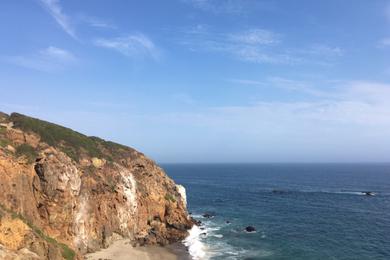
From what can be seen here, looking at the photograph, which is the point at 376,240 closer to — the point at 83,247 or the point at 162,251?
the point at 162,251

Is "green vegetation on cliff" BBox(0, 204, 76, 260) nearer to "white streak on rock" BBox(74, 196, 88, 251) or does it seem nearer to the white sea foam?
"white streak on rock" BBox(74, 196, 88, 251)

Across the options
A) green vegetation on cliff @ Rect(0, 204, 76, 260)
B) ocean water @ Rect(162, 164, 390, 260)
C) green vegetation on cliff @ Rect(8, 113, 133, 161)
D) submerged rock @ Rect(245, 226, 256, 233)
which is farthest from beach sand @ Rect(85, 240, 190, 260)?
submerged rock @ Rect(245, 226, 256, 233)

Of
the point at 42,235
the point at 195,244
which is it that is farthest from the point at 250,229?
the point at 42,235

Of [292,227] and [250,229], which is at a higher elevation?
[292,227]

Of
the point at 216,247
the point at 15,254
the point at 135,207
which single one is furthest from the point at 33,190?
the point at 216,247

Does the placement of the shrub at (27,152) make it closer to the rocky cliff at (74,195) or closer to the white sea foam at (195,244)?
the rocky cliff at (74,195)

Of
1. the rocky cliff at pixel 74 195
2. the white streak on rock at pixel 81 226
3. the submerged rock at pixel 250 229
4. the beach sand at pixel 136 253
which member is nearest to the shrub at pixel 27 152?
the rocky cliff at pixel 74 195

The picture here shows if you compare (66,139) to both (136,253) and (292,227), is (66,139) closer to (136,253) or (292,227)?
(136,253)
